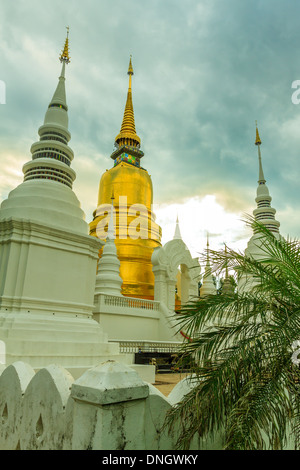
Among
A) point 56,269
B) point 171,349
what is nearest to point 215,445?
point 56,269

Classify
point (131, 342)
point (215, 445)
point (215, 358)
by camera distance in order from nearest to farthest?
point (215, 445) < point (215, 358) < point (131, 342)

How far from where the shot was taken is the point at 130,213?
25094 millimetres

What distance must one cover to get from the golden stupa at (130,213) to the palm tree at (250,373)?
1762 centimetres

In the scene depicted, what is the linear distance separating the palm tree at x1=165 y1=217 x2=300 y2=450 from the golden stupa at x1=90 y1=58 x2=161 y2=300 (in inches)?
694

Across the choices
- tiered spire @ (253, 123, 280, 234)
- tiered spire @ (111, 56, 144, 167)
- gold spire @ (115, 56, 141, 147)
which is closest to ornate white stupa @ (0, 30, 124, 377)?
tiered spire @ (111, 56, 144, 167)

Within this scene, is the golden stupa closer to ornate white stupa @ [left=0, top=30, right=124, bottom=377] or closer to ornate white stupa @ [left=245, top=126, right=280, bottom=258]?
ornate white stupa @ [left=245, top=126, right=280, bottom=258]

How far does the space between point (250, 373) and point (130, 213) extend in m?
22.4

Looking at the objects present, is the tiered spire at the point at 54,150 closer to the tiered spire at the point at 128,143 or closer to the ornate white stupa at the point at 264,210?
the tiered spire at the point at 128,143

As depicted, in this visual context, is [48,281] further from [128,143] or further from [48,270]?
[128,143]

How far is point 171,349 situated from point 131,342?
2592 millimetres

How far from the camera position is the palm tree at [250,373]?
2682mm

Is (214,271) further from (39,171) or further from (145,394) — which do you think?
(39,171)

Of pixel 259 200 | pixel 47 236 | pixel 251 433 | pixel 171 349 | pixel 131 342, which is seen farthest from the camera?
pixel 259 200

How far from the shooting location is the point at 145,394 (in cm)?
269
